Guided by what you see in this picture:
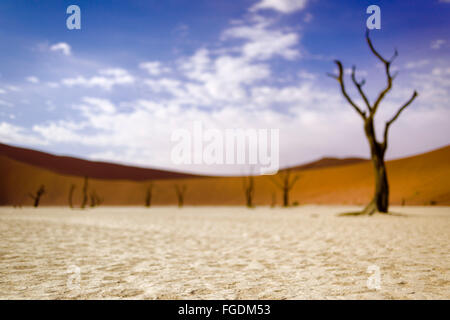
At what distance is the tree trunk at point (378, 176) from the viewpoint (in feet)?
53.6

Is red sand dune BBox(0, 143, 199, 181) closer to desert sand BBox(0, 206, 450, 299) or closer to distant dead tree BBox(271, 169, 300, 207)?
distant dead tree BBox(271, 169, 300, 207)

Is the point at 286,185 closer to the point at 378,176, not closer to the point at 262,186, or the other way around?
the point at 378,176

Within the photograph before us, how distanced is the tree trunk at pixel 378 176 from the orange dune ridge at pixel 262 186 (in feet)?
67.3

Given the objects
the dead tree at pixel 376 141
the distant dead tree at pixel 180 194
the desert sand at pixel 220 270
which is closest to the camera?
the desert sand at pixel 220 270

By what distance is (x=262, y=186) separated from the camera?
6394cm

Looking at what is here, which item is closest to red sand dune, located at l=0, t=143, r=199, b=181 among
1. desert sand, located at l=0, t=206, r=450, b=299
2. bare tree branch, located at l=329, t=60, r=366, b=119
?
bare tree branch, located at l=329, t=60, r=366, b=119

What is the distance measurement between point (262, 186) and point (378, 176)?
47.5 meters

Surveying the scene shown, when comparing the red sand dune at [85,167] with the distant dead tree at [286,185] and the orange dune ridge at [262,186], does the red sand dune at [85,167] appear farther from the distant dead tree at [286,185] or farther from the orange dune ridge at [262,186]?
the distant dead tree at [286,185]

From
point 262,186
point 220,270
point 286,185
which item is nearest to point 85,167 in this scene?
point 262,186

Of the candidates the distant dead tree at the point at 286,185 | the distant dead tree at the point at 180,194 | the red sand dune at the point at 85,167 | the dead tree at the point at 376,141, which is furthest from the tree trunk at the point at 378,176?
the red sand dune at the point at 85,167

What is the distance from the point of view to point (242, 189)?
210 ft

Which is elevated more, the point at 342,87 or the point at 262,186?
the point at 342,87
